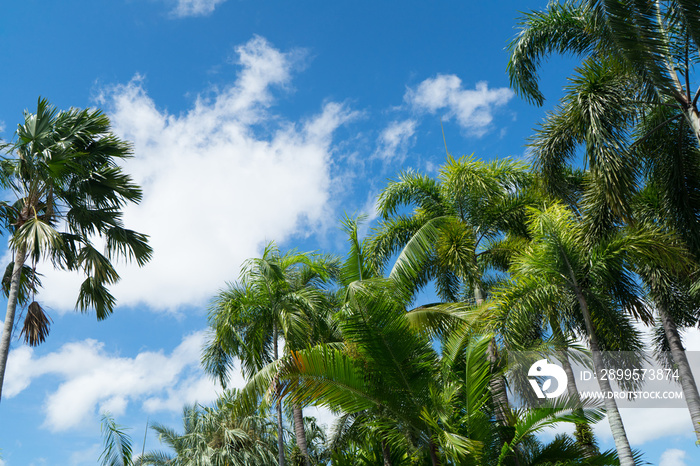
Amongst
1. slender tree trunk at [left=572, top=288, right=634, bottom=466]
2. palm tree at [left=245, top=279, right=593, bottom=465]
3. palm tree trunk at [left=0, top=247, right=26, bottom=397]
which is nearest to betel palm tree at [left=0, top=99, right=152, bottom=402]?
palm tree trunk at [left=0, top=247, right=26, bottom=397]

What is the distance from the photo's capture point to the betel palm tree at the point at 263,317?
1488 centimetres

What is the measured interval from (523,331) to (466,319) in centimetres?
140

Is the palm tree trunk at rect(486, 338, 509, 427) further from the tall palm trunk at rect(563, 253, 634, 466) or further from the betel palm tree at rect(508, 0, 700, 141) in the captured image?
the betel palm tree at rect(508, 0, 700, 141)

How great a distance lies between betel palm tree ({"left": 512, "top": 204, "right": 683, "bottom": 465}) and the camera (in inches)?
440

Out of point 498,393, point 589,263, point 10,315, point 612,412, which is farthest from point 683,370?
point 10,315

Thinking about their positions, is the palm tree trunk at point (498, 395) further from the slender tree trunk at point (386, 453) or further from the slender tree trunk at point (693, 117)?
the slender tree trunk at point (693, 117)

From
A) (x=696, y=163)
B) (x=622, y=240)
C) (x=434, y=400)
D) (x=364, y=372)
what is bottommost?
(x=434, y=400)

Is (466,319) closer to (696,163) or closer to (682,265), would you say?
(682,265)

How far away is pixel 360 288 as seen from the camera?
10016 mm

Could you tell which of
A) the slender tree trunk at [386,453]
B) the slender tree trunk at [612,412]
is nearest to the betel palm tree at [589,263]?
the slender tree trunk at [612,412]

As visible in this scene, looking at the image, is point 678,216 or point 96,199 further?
point 96,199

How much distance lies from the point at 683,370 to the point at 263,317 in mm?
10916

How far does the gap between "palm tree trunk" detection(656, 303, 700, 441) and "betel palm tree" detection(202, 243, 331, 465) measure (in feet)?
29.5

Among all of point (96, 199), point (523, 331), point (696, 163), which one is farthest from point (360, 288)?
point (696, 163)
